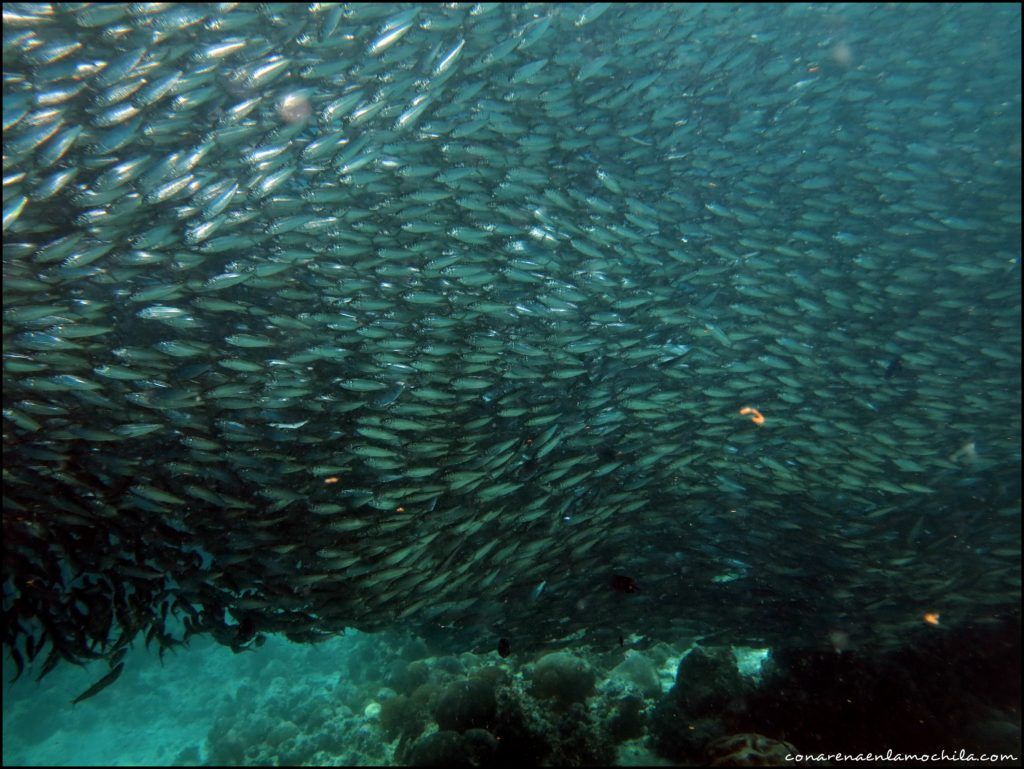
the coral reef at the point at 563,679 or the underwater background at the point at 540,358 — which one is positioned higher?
the underwater background at the point at 540,358

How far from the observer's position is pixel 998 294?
866cm

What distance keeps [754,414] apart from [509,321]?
13.1ft

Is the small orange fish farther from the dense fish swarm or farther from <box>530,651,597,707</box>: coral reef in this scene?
<box>530,651,597,707</box>: coral reef

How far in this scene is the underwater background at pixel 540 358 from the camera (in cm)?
548

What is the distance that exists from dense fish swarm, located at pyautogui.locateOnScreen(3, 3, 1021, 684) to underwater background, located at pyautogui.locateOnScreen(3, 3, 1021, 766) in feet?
0.16

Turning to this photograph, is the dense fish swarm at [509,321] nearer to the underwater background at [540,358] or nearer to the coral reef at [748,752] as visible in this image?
the underwater background at [540,358]

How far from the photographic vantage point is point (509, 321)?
24.0 feet

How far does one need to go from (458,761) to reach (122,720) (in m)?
21.6

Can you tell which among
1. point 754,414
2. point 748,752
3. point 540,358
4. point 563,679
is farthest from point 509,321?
point 563,679

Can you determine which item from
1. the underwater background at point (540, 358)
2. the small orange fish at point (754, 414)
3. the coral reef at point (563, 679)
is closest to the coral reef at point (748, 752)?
the underwater background at point (540, 358)

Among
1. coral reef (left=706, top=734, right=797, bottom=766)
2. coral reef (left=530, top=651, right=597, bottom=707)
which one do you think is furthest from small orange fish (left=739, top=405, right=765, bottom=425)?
coral reef (left=530, top=651, right=597, bottom=707)

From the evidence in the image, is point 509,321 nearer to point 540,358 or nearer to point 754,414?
point 540,358

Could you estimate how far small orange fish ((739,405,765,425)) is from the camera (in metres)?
8.07

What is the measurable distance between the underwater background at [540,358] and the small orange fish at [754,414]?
8 cm
